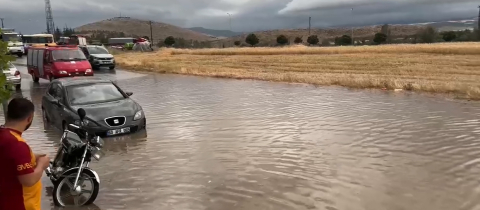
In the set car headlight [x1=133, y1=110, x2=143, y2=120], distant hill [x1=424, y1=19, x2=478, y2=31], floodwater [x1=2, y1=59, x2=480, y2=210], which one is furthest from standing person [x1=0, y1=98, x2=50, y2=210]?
distant hill [x1=424, y1=19, x2=478, y2=31]

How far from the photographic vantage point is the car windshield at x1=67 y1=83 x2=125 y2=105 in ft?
34.7

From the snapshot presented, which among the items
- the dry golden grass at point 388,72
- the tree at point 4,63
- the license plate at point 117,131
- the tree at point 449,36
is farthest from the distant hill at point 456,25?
the tree at point 4,63

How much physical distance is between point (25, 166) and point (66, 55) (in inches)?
810

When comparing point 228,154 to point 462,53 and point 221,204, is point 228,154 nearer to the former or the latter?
point 221,204

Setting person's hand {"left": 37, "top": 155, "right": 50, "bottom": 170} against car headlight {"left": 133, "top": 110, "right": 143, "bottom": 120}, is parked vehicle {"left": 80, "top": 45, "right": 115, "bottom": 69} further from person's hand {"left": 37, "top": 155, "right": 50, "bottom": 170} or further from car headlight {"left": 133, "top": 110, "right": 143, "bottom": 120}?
person's hand {"left": 37, "top": 155, "right": 50, "bottom": 170}

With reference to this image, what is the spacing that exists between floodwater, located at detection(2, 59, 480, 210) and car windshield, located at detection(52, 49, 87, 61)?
8907 millimetres

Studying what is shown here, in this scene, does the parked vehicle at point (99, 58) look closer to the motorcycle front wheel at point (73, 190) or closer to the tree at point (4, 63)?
the motorcycle front wheel at point (73, 190)

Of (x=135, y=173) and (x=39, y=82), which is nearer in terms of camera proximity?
(x=135, y=173)

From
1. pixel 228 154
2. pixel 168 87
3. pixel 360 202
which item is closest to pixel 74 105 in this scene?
pixel 228 154

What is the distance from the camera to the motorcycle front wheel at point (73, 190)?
5.88 meters

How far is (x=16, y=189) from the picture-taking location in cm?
331

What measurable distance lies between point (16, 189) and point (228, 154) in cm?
533

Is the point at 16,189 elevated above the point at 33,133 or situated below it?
above

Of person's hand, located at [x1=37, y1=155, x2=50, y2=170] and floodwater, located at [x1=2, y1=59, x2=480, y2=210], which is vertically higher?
person's hand, located at [x1=37, y1=155, x2=50, y2=170]
